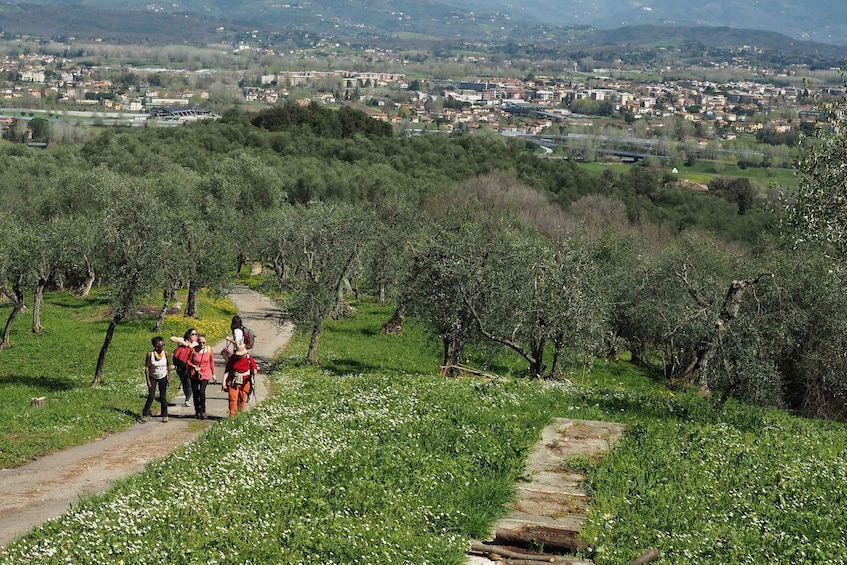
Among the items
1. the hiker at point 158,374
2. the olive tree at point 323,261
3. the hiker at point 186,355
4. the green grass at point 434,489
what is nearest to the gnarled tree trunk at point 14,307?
the olive tree at point 323,261

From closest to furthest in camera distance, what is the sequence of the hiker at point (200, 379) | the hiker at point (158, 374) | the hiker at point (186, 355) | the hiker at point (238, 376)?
the hiker at point (238, 376), the hiker at point (158, 374), the hiker at point (200, 379), the hiker at point (186, 355)

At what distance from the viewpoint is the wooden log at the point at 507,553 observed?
10.5 meters

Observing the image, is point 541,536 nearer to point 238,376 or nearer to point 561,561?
point 561,561

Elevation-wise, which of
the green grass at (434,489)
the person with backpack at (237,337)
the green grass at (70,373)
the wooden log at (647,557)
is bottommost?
the green grass at (70,373)

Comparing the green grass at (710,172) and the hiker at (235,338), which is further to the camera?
the green grass at (710,172)

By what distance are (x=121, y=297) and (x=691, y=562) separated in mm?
22282

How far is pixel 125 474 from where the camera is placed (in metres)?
15.4

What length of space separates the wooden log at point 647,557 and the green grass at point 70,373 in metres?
12.1

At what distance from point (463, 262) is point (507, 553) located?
1805 centimetres

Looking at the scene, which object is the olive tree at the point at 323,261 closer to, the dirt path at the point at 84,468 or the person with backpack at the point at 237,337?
the dirt path at the point at 84,468

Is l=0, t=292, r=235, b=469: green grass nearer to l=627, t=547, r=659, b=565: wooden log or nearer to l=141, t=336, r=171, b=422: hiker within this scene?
l=141, t=336, r=171, b=422: hiker

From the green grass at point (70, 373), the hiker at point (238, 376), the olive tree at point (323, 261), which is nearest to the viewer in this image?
the green grass at point (70, 373)

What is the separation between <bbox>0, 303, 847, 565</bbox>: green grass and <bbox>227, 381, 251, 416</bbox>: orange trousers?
2.32 meters

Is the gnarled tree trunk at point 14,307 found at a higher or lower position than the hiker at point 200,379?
lower
